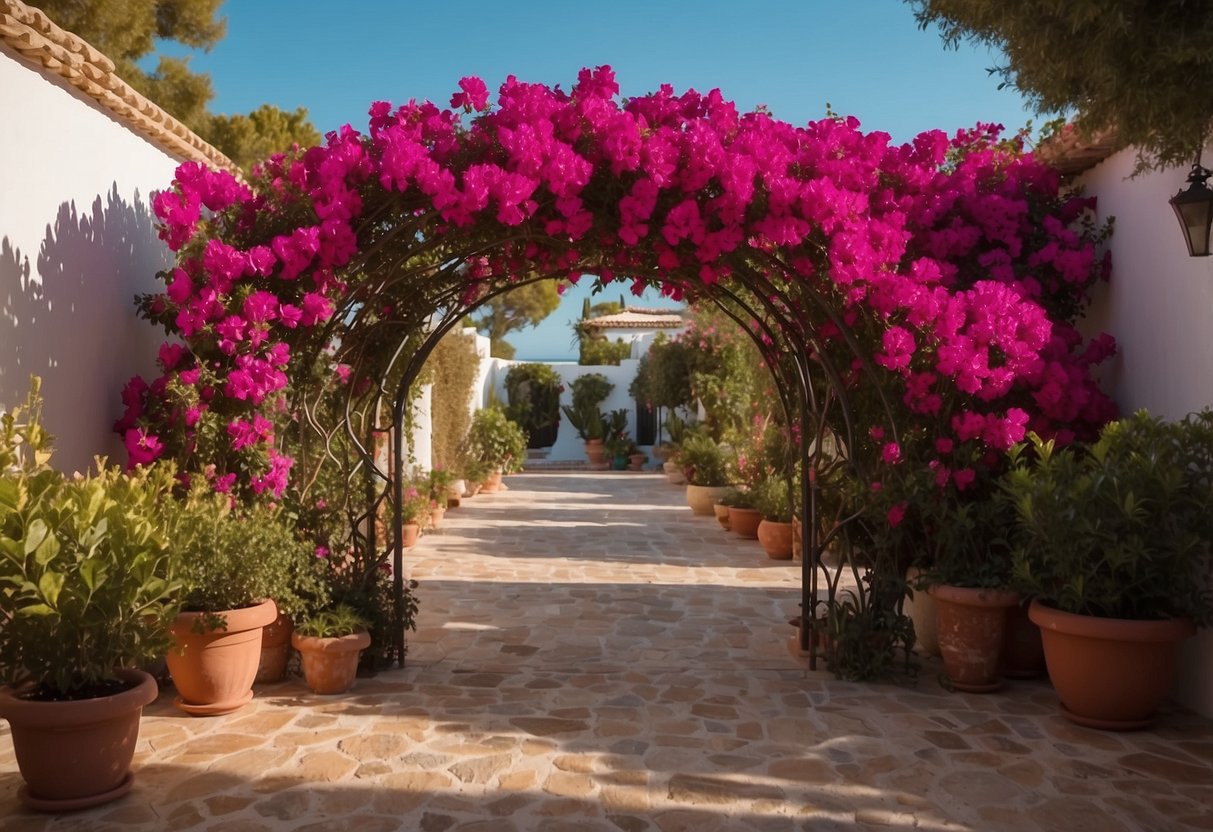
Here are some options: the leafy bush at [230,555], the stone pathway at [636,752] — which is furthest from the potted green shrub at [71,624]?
the leafy bush at [230,555]

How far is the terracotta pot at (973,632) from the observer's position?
5.00 metres

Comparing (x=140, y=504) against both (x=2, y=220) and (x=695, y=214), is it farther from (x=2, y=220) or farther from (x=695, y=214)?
(x=695, y=214)

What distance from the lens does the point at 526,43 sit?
7.93 m

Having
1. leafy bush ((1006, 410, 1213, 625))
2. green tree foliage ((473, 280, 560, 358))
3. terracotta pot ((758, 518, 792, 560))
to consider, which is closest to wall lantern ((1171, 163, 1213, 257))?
leafy bush ((1006, 410, 1213, 625))

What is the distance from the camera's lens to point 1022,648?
5.37m

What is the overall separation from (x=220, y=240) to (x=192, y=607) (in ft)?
6.17

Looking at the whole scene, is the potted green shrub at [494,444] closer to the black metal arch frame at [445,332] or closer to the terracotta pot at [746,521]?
the terracotta pot at [746,521]

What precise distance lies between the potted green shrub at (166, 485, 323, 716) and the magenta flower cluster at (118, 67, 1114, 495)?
0.49 m

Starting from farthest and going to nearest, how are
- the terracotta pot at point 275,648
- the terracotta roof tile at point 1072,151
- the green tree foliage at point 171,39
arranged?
the green tree foliage at point 171,39
the terracotta roof tile at point 1072,151
the terracotta pot at point 275,648

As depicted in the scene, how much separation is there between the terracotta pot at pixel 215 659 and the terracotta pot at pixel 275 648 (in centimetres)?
43

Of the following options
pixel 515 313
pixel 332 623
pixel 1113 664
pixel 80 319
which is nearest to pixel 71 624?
pixel 332 623

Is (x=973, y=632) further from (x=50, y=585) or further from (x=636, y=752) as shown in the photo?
(x=50, y=585)

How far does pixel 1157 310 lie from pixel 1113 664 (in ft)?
6.62

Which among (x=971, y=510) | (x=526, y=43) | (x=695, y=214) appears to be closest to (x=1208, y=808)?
(x=971, y=510)
